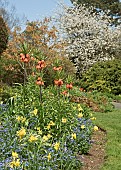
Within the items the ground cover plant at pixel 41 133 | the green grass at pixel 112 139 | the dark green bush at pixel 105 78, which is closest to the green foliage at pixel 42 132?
the ground cover plant at pixel 41 133

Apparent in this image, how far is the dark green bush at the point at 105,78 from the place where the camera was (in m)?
17.9

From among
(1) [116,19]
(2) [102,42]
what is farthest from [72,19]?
(1) [116,19]

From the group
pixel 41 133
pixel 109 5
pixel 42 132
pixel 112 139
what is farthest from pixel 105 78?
pixel 109 5

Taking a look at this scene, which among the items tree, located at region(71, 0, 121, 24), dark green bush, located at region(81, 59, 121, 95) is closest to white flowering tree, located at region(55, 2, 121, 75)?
dark green bush, located at region(81, 59, 121, 95)

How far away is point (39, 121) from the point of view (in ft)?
19.8

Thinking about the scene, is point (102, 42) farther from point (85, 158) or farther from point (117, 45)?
point (85, 158)

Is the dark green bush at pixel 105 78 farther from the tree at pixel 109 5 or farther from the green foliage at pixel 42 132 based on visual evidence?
the tree at pixel 109 5

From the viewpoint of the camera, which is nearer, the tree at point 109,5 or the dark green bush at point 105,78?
the dark green bush at point 105,78

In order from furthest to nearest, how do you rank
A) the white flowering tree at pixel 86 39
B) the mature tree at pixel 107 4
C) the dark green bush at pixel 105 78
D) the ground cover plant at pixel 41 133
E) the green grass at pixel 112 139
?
the mature tree at pixel 107 4, the white flowering tree at pixel 86 39, the dark green bush at pixel 105 78, the green grass at pixel 112 139, the ground cover plant at pixel 41 133

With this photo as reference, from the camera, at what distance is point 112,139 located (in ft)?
22.5

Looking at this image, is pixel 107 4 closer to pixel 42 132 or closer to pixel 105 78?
pixel 105 78

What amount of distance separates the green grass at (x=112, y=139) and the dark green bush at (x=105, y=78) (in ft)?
25.7

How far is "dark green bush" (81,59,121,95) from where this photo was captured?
17.9 metres

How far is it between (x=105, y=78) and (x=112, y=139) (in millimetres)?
11559
